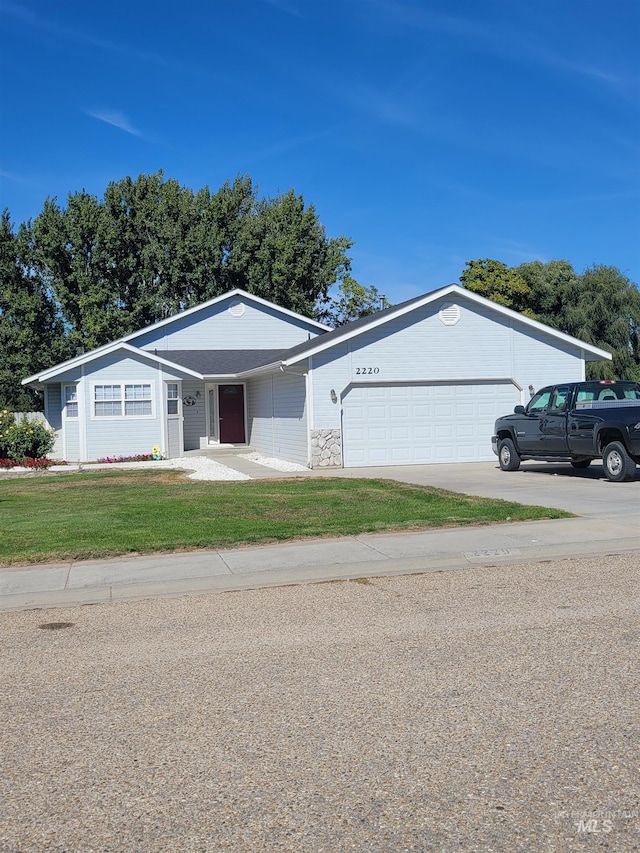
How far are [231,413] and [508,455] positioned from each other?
13.8m

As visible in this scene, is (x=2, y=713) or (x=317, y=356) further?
(x=317, y=356)

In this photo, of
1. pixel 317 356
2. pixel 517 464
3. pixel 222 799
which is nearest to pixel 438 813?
pixel 222 799

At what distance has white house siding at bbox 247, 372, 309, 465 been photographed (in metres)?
23.4

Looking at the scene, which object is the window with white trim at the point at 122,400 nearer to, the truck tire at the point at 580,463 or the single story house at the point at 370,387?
the single story house at the point at 370,387

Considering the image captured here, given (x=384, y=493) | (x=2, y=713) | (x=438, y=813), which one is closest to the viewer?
(x=438, y=813)

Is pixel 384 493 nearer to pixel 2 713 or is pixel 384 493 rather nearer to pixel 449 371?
pixel 449 371

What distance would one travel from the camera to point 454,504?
13414 millimetres

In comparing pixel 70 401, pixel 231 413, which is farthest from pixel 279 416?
pixel 70 401

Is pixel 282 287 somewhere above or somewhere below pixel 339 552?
above

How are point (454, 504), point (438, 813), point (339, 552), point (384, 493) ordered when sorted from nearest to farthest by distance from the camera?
point (438, 813)
point (339, 552)
point (454, 504)
point (384, 493)

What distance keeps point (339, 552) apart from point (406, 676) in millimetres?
4526

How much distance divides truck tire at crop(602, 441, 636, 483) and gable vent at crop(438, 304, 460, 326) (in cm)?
791

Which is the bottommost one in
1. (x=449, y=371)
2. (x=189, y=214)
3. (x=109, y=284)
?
(x=449, y=371)

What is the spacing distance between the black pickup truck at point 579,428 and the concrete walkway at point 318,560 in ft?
13.3
